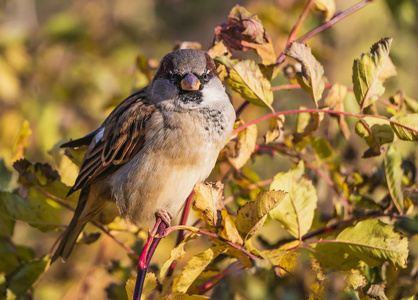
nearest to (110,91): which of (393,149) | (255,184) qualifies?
(255,184)

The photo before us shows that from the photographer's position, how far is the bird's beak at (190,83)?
1.57 metres

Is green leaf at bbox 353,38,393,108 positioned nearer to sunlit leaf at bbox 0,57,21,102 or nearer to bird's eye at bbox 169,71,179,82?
bird's eye at bbox 169,71,179,82

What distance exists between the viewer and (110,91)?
249 centimetres

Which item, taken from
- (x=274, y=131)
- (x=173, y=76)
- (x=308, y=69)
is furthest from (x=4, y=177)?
(x=308, y=69)

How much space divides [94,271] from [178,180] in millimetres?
510

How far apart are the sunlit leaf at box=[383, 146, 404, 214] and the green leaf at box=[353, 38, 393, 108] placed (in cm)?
17

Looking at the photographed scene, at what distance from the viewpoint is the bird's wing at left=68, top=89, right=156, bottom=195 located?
1.68 metres

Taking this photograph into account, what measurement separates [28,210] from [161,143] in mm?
455

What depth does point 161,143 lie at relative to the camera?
1630mm

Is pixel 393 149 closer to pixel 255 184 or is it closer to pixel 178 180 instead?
pixel 255 184

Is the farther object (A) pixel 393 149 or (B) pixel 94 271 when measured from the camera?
(B) pixel 94 271

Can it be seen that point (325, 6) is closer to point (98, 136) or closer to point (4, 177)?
point (98, 136)

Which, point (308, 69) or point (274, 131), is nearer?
point (308, 69)

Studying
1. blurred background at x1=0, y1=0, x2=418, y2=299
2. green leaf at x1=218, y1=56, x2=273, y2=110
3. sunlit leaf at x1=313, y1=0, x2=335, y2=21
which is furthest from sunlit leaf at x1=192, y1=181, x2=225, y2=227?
blurred background at x1=0, y1=0, x2=418, y2=299
